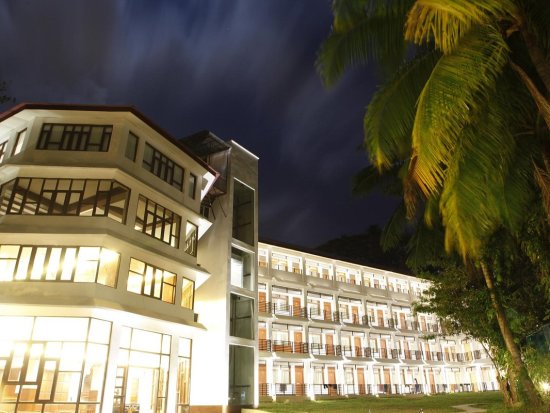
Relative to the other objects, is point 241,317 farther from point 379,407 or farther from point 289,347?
point 289,347

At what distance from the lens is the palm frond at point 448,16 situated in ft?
17.7

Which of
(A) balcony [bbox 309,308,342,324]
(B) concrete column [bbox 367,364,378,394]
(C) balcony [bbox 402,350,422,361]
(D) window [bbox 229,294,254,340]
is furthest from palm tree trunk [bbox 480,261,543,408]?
(C) balcony [bbox 402,350,422,361]

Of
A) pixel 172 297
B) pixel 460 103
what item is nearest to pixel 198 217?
pixel 172 297

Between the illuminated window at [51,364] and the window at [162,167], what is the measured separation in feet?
26.1

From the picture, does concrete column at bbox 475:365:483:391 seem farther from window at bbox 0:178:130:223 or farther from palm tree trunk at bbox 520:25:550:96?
palm tree trunk at bbox 520:25:550:96

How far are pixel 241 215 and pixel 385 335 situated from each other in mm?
24111

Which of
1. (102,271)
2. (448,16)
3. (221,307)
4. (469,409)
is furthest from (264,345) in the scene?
(448,16)

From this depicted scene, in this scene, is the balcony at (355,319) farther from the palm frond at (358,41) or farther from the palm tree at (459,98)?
the palm frond at (358,41)

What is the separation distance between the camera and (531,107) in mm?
8484

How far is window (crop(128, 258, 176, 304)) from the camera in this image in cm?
1867

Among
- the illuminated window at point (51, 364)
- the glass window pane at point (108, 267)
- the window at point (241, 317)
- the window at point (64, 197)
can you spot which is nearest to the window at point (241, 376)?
the window at point (241, 317)

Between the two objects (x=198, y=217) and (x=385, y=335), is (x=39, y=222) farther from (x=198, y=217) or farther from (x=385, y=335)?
(x=385, y=335)

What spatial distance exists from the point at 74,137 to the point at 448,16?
18.1 metres

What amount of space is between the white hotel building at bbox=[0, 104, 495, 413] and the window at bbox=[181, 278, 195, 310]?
5 cm
